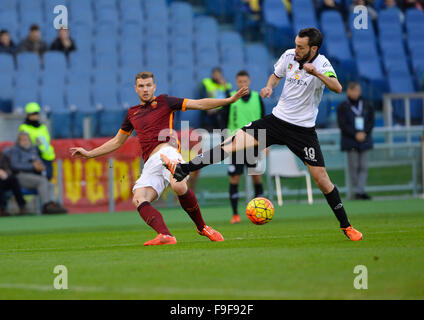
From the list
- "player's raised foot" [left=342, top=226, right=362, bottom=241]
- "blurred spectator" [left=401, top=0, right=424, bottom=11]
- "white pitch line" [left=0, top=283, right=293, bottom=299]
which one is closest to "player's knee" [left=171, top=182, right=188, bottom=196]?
"player's raised foot" [left=342, top=226, right=362, bottom=241]

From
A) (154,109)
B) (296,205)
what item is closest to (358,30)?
(296,205)

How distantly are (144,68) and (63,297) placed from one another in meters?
16.7

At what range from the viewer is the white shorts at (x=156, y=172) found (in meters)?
9.08

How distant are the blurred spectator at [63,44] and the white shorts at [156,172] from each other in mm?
13310

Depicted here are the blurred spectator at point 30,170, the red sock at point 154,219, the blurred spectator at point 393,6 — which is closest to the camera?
the red sock at point 154,219

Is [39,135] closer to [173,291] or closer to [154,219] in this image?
[154,219]

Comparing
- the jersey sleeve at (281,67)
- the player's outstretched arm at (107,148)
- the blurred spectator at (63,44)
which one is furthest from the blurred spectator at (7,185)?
the jersey sleeve at (281,67)

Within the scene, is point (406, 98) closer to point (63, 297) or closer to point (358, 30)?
point (358, 30)

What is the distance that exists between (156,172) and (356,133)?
953cm

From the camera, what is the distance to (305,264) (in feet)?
21.3

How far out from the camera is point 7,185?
16.7 m

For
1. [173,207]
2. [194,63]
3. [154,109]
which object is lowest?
[173,207]

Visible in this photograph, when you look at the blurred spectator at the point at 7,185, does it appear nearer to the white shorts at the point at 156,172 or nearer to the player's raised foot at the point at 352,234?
the white shorts at the point at 156,172

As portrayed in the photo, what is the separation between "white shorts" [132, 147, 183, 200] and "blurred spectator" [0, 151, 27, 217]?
817cm
